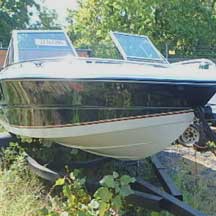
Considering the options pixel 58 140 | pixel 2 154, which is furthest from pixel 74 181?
pixel 2 154

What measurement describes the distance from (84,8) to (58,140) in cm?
1532

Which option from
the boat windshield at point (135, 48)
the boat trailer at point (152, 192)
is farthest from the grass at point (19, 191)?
the boat windshield at point (135, 48)

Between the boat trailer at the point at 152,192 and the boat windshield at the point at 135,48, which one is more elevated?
the boat windshield at the point at 135,48

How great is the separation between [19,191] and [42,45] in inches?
64.9

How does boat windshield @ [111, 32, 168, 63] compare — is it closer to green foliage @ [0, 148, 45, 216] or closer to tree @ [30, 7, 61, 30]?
green foliage @ [0, 148, 45, 216]

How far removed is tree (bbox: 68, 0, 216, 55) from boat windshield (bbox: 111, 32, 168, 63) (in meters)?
12.2

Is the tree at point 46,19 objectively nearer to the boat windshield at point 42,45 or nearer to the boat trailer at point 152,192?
the boat windshield at point 42,45

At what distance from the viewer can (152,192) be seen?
3.19 m

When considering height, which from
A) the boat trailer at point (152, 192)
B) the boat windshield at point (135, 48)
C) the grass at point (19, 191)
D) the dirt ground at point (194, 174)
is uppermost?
the boat windshield at point (135, 48)

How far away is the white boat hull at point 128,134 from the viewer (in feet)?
10.7

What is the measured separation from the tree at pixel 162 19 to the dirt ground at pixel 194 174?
1231cm

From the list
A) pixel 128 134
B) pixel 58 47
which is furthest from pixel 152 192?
pixel 58 47

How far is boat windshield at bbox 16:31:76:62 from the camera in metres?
4.55

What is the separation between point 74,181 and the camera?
3.35 m
